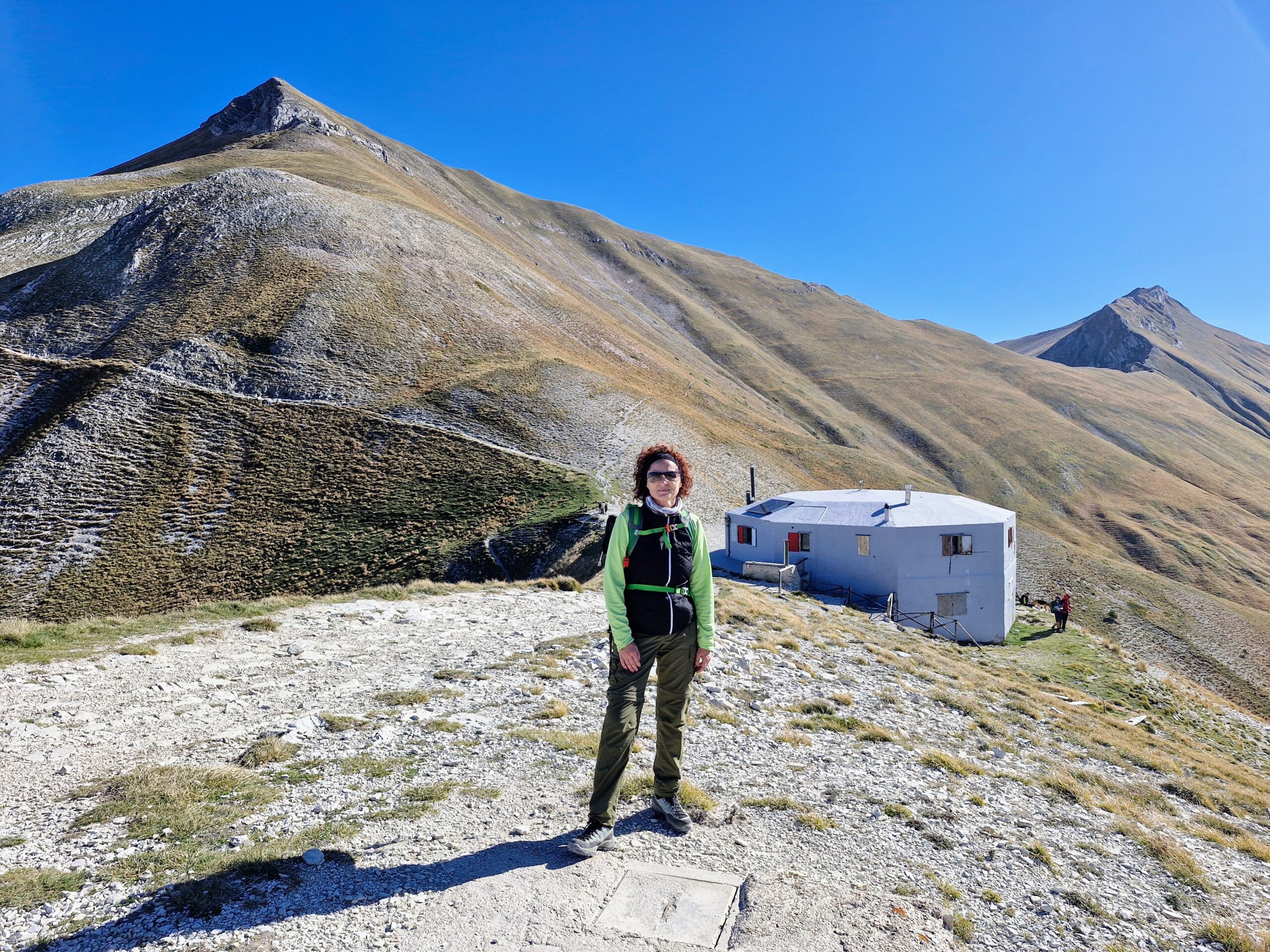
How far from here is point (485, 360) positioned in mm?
46938

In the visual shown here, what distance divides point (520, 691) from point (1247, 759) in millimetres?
26727

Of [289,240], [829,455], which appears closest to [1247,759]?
[829,455]

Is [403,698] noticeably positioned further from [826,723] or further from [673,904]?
[826,723]

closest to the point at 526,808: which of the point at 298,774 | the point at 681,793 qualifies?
the point at 681,793

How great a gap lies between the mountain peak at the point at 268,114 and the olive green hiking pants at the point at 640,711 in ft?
372

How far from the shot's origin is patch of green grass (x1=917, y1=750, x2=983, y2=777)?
7.93m

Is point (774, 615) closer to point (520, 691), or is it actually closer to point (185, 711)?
point (520, 691)

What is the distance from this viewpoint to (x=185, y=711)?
7.73 metres

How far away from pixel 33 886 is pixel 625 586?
4566mm

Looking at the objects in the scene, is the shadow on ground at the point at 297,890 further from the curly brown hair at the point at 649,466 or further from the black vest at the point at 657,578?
the curly brown hair at the point at 649,466

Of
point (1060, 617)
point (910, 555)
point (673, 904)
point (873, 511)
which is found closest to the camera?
point (673, 904)

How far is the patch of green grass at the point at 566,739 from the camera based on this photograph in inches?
276

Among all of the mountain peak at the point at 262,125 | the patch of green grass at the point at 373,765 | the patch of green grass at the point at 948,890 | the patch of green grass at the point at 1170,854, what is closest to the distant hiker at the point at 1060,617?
the patch of green grass at the point at 1170,854

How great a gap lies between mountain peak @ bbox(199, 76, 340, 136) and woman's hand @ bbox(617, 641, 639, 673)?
113373mm
